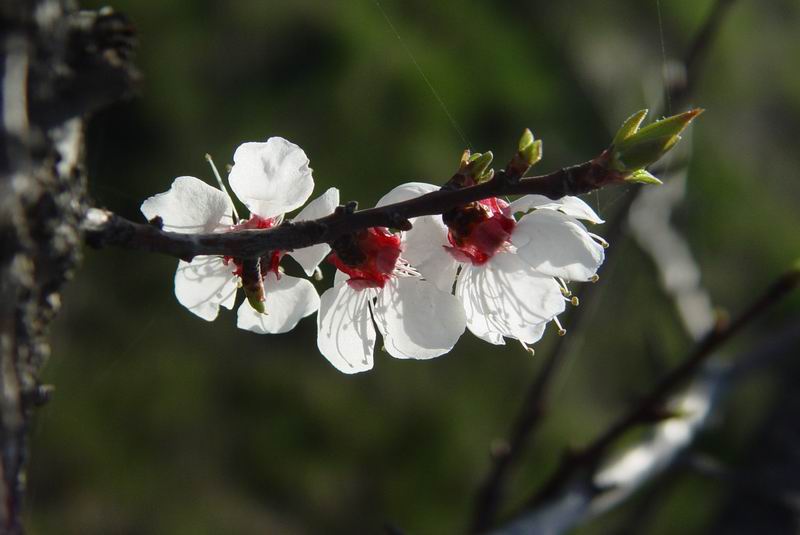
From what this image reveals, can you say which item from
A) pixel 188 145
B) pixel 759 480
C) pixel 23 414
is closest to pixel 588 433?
pixel 759 480

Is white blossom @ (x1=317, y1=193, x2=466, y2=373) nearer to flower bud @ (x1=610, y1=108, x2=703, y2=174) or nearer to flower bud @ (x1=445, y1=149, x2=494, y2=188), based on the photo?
flower bud @ (x1=445, y1=149, x2=494, y2=188)

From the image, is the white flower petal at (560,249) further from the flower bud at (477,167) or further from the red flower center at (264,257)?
the red flower center at (264,257)

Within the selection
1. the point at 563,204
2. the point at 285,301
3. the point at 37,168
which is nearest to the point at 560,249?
the point at 563,204

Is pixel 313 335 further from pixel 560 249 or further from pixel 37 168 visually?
pixel 37 168

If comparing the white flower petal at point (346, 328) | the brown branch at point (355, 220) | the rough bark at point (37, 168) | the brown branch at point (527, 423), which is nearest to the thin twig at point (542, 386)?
the brown branch at point (527, 423)

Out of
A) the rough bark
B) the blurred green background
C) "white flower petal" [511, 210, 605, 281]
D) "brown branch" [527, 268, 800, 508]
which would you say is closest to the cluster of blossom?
"white flower petal" [511, 210, 605, 281]

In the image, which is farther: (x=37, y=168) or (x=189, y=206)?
(x=189, y=206)

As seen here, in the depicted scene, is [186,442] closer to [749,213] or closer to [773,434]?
[773,434]
